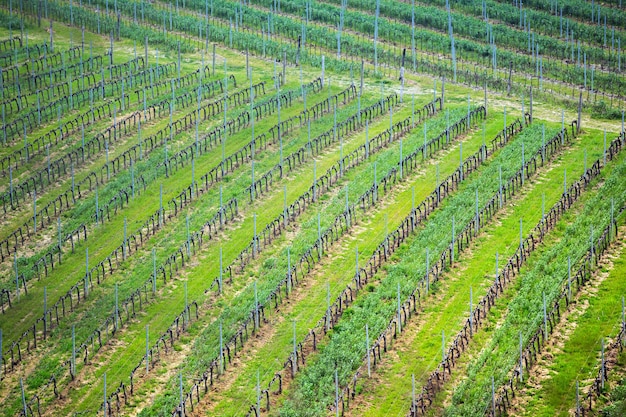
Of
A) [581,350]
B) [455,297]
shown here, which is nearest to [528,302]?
[455,297]

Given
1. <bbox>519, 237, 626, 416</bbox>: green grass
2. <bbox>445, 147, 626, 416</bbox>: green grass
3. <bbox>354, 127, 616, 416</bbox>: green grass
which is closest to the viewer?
<bbox>519, 237, 626, 416</bbox>: green grass

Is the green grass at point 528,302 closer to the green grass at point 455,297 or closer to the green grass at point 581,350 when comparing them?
the green grass at point 581,350

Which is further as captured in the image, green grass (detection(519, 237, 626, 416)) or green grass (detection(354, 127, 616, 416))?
green grass (detection(354, 127, 616, 416))

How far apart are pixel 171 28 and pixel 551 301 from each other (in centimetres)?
4778

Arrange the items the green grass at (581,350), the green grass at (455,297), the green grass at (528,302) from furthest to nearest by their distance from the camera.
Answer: the green grass at (455,297) → the green grass at (528,302) → the green grass at (581,350)

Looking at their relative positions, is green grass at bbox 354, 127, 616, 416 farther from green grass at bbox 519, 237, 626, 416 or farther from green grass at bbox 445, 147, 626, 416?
green grass at bbox 519, 237, 626, 416

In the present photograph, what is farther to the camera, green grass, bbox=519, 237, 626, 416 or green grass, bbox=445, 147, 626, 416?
green grass, bbox=445, 147, 626, 416

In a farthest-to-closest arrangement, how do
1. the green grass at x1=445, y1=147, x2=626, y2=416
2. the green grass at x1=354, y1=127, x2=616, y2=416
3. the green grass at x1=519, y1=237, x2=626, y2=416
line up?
1. the green grass at x1=354, y1=127, x2=616, y2=416
2. the green grass at x1=445, y1=147, x2=626, y2=416
3. the green grass at x1=519, y1=237, x2=626, y2=416

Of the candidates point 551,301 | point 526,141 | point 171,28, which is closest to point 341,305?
point 551,301

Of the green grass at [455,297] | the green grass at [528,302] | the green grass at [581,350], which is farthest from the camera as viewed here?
the green grass at [455,297]

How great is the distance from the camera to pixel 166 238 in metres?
49.8

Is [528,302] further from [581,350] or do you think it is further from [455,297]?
[581,350]

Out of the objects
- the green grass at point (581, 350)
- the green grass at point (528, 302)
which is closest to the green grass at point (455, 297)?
the green grass at point (528, 302)

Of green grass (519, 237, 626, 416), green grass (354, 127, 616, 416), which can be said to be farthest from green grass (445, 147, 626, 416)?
green grass (354, 127, 616, 416)
